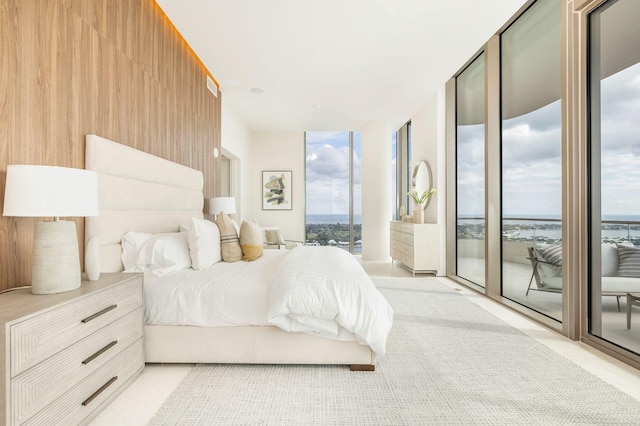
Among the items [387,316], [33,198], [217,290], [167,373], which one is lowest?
[167,373]

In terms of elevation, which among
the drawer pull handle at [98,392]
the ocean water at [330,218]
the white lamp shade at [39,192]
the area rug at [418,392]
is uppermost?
the white lamp shade at [39,192]

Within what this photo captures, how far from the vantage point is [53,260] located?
4.82 ft

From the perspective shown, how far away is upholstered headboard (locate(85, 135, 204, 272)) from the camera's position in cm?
214

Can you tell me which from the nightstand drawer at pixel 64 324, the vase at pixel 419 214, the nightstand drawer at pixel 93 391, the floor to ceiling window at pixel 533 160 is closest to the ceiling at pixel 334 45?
the floor to ceiling window at pixel 533 160

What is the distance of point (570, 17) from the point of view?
8.22ft

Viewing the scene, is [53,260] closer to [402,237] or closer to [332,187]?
[402,237]

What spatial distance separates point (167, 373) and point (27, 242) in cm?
107

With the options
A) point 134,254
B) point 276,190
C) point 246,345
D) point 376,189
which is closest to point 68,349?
point 246,345

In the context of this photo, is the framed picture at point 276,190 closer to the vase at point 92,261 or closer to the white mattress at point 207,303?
the white mattress at point 207,303

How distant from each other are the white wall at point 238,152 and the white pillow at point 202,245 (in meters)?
2.77

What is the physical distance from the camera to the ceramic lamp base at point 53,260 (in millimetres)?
1449

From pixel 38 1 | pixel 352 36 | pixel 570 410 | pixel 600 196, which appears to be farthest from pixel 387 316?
pixel 352 36

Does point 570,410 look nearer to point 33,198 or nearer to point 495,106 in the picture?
point 33,198

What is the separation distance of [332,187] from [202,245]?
16.8ft
